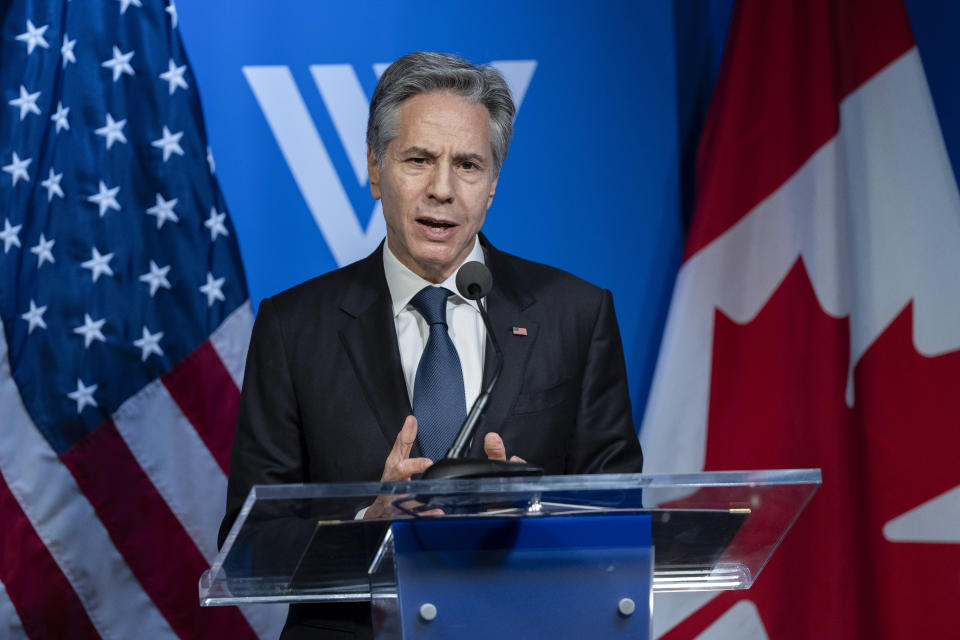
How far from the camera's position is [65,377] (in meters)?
2.74

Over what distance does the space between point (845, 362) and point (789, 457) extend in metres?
0.30

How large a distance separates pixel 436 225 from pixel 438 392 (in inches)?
13.5

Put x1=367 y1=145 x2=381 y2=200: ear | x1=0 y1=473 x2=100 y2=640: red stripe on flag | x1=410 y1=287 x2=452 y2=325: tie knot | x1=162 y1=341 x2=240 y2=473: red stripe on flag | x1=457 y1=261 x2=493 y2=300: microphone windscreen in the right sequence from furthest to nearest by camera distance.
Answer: x1=162 y1=341 x2=240 y2=473: red stripe on flag, x1=0 y1=473 x2=100 y2=640: red stripe on flag, x1=367 y1=145 x2=381 y2=200: ear, x1=410 y1=287 x2=452 y2=325: tie knot, x1=457 y1=261 x2=493 y2=300: microphone windscreen

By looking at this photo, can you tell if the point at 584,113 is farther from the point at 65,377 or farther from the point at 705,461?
the point at 65,377

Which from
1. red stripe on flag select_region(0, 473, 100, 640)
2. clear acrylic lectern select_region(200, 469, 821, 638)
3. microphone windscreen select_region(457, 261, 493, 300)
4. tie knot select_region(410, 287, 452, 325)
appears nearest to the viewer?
clear acrylic lectern select_region(200, 469, 821, 638)

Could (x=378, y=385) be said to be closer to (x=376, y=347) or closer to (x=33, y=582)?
(x=376, y=347)

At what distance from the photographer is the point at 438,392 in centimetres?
184

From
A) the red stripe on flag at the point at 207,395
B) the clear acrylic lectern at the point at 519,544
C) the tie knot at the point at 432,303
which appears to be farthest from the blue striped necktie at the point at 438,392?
the red stripe on flag at the point at 207,395

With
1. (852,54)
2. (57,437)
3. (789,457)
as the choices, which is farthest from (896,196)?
(57,437)

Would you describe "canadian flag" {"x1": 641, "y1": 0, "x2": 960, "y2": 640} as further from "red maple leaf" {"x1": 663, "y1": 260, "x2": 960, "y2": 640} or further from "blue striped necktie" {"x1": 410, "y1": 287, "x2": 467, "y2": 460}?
"blue striped necktie" {"x1": 410, "y1": 287, "x2": 467, "y2": 460}

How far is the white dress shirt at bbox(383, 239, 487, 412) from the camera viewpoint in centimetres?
192

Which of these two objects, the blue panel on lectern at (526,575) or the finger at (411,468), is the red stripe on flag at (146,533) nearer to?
the finger at (411,468)

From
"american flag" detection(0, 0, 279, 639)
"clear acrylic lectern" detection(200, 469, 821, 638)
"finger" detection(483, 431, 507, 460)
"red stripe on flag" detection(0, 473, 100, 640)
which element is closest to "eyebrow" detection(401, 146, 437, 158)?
"finger" detection(483, 431, 507, 460)

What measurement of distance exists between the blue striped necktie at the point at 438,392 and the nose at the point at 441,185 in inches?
7.8
